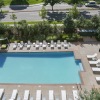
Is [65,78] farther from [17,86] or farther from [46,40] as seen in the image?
[46,40]

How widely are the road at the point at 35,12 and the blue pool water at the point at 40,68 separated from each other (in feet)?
46.9

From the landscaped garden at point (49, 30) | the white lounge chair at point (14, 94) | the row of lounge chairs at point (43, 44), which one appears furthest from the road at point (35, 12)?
the white lounge chair at point (14, 94)

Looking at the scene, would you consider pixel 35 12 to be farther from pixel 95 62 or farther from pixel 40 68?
pixel 95 62

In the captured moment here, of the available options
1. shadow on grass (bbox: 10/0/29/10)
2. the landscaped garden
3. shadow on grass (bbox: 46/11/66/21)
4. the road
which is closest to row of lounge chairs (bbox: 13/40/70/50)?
the landscaped garden

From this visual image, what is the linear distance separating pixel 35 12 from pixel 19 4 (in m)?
7.13

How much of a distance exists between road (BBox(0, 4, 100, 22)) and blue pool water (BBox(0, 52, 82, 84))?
46.9 feet

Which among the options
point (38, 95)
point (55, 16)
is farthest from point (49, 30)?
point (38, 95)

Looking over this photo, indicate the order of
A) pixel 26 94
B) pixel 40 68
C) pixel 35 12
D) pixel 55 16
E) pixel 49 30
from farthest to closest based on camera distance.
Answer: pixel 35 12, pixel 55 16, pixel 49 30, pixel 40 68, pixel 26 94

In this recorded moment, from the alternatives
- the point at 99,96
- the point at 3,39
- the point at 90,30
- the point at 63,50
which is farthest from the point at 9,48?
the point at 99,96

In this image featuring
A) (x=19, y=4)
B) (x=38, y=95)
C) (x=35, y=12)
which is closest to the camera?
(x=38, y=95)

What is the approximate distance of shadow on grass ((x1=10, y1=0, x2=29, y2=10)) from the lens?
5510cm

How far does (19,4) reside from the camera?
56688 mm

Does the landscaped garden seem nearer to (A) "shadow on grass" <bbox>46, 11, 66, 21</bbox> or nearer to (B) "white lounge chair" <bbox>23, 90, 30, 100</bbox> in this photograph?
(A) "shadow on grass" <bbox>46, 11, 66, 21</bbox>

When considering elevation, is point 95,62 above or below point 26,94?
above
